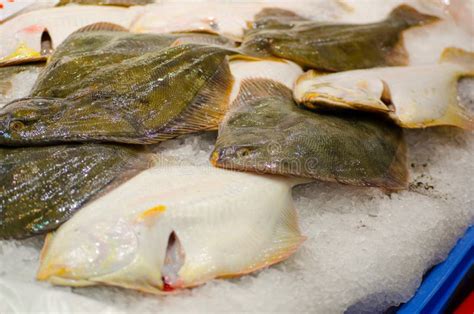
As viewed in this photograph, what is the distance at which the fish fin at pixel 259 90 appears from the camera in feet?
7.03

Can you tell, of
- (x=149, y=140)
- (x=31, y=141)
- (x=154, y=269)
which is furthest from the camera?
(x=149, y=140)

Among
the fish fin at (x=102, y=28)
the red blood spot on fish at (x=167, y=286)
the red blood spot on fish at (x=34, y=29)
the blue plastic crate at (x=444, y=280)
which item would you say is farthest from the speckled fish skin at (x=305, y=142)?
the red blood spot on fish at (x=34, y=29)

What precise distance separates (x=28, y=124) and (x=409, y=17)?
2.46 metres

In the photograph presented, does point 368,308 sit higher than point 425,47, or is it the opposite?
point 425,47

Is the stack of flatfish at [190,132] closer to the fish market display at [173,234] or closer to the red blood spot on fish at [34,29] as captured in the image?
the fish market display at [173,234]

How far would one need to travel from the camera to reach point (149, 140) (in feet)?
6.27

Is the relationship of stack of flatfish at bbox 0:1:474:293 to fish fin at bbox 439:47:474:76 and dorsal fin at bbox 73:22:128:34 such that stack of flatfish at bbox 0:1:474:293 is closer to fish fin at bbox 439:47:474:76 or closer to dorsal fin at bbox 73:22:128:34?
fish fin at bbox 439:47:474:76

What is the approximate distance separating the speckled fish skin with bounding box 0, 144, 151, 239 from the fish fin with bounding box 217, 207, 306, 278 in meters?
0.56

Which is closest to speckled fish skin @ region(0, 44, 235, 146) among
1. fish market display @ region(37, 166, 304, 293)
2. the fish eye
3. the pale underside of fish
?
the fish eye

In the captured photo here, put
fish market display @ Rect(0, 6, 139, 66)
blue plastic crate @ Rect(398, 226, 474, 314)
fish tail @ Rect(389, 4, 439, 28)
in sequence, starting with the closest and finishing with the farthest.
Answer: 1. blue plastic crate @ Rect(398, 226, 474, 314)
2. fish market display @ Rect(0, 6, 139, 66)
3. fish tail @ Rect(389, 4, 439, 28)

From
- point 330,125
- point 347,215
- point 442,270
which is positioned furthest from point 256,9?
point 442,270

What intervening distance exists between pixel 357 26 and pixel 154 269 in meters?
2.02

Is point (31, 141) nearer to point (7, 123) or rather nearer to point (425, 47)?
point (7, 123)

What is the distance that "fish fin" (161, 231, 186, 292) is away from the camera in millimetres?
1497
